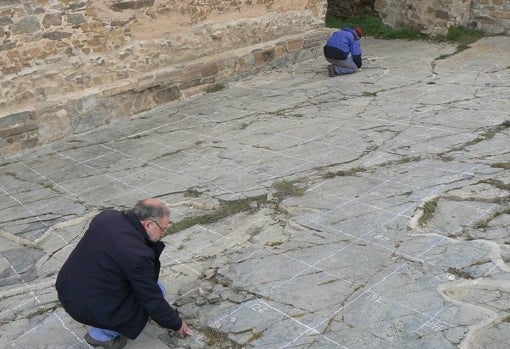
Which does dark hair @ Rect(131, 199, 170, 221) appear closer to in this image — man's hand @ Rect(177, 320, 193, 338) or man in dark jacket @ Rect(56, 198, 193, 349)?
man in dark jacket @ Rect(56, 198, 193, 349)

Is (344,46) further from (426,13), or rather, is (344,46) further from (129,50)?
(426,13)

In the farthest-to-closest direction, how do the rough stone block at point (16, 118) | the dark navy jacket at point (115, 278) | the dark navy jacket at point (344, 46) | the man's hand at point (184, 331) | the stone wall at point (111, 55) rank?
the dark navy jacket at point (344, 46), the stone wall at point (111, 55), the rough stone block at point (16, 118), the man's hand at point (184, 331), the dark navy jacket at point (115, 278)

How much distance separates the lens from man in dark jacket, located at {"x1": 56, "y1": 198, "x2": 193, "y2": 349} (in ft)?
9.07

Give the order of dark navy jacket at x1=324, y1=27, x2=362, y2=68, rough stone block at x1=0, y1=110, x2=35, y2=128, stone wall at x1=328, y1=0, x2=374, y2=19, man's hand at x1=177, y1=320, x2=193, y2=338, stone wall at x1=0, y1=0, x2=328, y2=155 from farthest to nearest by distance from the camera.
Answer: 1. stone wall at x1=328, y1=0, x2=374, y2=19
2. dark navy jacket at x1=324, y1=27, x2=362, y2=68
3. stone wall at x1=0, y1=0, x2=328, y2=155
4. rough stone block at x1=0, y1=110, x2=35, y2=128
5. man's hand at x1=177, y1=320, x2=193, y2=338

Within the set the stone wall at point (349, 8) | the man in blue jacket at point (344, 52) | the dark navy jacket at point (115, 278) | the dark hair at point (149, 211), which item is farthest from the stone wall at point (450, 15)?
the dark navy jacket at point (115, 278)

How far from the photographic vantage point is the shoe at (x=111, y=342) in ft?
9.78

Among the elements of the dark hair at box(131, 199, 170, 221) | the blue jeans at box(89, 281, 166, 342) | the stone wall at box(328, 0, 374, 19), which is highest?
the stone wall at box(328, 0, 374, 19)

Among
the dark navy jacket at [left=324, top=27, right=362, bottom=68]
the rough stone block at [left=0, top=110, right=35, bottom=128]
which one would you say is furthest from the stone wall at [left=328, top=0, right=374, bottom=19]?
the rough stone block at [left=0, top=110, right=35, bottom=128]

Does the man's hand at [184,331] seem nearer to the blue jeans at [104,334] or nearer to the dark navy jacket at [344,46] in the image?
the blue jeans at [104,334]

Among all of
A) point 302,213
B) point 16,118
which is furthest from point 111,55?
point 302,213

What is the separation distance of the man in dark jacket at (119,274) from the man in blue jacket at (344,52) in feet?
19.0

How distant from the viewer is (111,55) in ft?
23.2

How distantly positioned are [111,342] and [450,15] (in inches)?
346

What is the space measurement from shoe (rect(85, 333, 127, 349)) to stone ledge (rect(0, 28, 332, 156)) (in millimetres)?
3810
